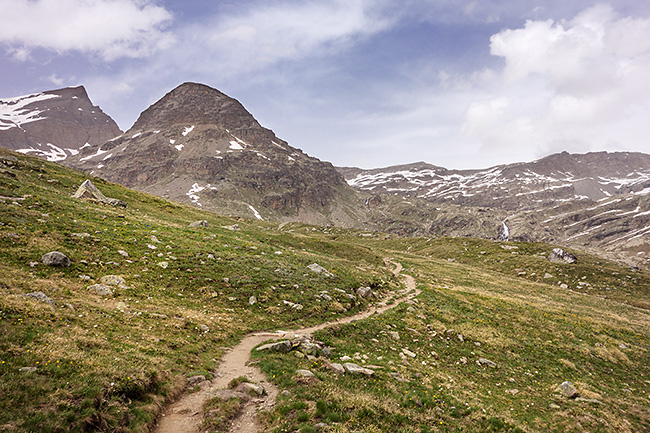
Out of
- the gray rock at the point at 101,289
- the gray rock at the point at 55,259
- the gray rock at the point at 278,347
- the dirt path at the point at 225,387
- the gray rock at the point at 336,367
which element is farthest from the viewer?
the gray rock at the point at 55,259

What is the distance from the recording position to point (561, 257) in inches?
3066

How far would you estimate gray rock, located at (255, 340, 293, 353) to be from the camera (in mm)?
17062

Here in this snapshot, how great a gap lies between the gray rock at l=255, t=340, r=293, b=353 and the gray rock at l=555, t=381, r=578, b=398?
19.1m

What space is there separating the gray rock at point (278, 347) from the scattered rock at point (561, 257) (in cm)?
8616

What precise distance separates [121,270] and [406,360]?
23.6 m

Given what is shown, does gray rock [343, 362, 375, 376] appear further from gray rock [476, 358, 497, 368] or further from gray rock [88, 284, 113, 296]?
gray rock [88, 284, 113, 296]

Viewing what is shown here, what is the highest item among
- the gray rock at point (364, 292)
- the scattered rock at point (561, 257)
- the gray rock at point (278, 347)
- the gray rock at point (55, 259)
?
the gray rock at point (55, 259)

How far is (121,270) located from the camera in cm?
2233

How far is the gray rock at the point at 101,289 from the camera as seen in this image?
730 inches

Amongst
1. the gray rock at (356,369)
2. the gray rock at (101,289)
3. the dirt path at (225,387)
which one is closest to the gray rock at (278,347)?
the dirt path at (225,387)

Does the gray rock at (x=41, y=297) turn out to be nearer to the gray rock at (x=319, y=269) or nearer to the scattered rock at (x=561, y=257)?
the gray rock at (x=319, y=269)

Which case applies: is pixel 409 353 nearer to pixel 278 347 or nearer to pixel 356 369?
pixel 356 369

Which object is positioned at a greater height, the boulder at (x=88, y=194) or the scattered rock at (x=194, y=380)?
the boulder at (x=88, y=194)

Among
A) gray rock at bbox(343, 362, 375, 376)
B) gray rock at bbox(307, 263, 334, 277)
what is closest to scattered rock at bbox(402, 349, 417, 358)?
gray rock at bbox(343, 362, 375, 376)
